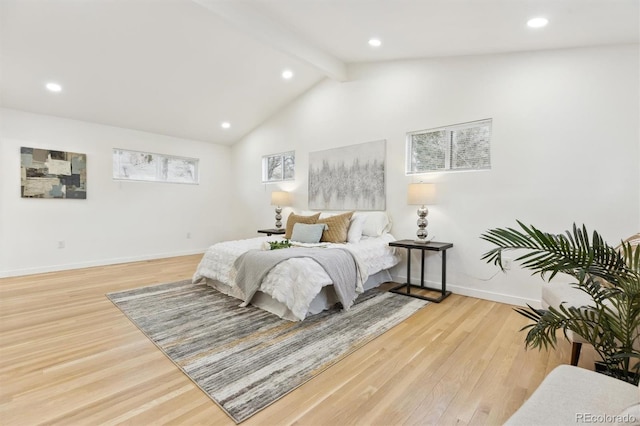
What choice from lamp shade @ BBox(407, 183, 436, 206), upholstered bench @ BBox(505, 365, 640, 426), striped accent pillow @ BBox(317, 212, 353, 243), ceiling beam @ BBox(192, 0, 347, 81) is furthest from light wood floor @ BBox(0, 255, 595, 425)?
ceiling beam @ BBox(192, 0, 347, 81)

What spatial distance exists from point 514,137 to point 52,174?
6.33m

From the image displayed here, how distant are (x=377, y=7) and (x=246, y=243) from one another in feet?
9.56

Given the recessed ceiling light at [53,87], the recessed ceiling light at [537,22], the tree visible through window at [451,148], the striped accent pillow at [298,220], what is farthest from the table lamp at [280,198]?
the recessed ceiling light at [537,22]

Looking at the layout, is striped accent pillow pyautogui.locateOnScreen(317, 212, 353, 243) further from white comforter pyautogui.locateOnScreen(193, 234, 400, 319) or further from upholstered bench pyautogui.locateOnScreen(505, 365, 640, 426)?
upholstered bench pyautogui.locateOnScreen(505, 365, 640, 426)

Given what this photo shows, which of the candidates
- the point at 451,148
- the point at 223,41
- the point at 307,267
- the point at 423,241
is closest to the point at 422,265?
the point at 423,241

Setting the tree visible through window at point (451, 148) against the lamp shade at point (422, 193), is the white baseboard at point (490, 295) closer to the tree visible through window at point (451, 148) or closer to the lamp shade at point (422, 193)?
the lamp shade at point (422, 193)

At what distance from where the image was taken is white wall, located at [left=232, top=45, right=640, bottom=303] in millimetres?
2803

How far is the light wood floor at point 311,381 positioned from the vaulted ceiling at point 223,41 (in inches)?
103

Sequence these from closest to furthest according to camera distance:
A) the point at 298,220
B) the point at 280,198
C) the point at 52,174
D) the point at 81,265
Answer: the point at 298,220 → the point at 52,174 → the point at 81,265 → the point at 280,198

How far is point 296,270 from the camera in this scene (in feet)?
9.34

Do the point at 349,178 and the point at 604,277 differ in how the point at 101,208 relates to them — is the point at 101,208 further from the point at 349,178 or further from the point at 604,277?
the point at 604,277

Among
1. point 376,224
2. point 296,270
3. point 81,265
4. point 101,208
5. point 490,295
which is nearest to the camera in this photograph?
point 296,270

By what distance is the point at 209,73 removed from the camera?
4383 mm

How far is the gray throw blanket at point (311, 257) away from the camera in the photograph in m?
2.99
